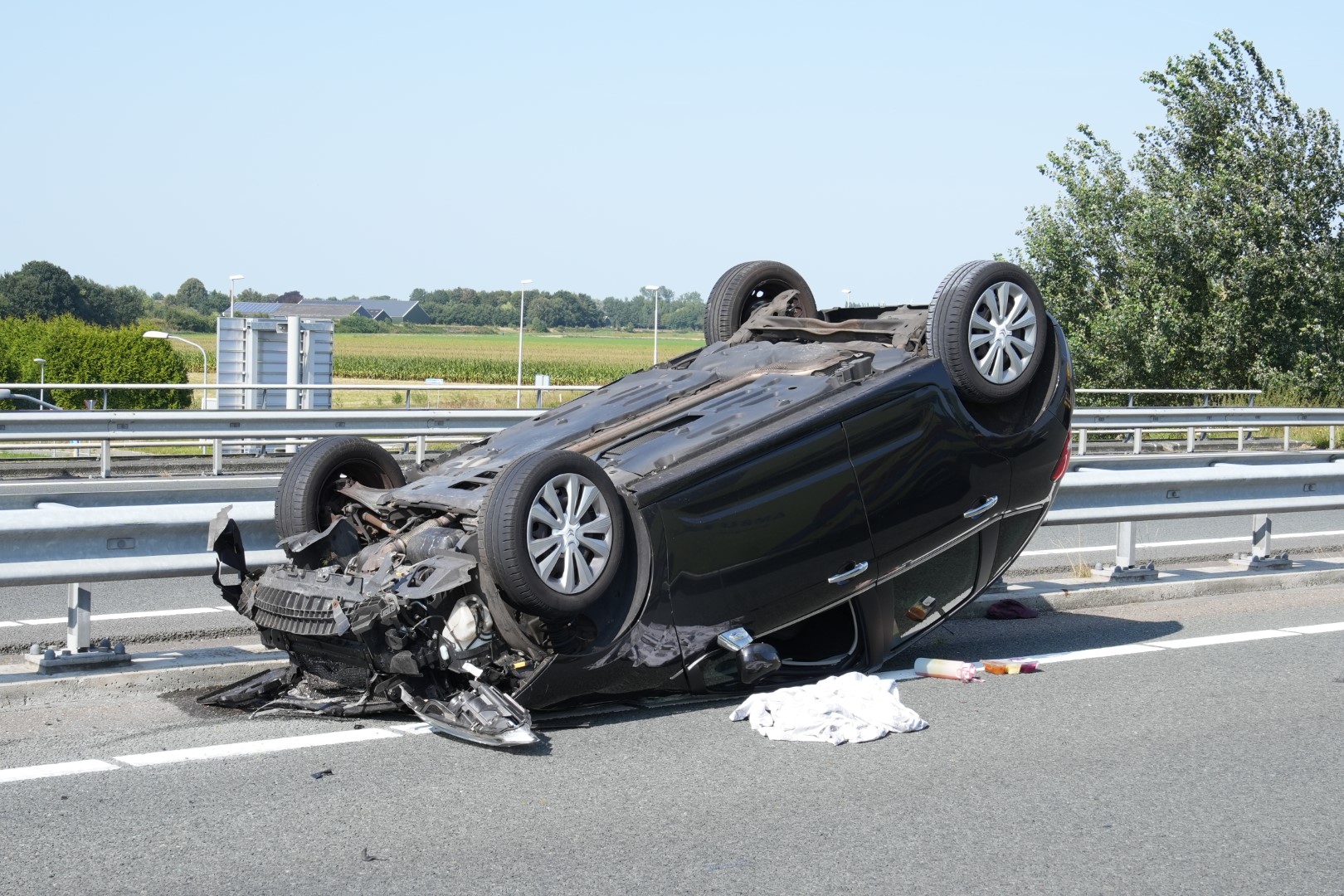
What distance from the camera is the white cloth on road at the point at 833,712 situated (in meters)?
5.86

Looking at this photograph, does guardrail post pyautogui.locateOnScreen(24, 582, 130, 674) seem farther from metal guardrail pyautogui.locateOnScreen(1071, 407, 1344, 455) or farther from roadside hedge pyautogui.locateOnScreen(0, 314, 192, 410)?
roadside hedge pyautogui.locateOnScreen(0, 314, 192, 410)

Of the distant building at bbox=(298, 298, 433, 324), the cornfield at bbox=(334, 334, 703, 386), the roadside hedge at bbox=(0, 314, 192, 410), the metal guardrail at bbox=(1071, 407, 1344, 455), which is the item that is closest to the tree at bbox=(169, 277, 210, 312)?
the distant building at bbox=(298, 298, 433, 324)

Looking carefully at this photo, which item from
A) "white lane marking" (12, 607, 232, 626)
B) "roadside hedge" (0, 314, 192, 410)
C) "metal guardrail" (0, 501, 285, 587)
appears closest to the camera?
"metal guardrail" (0, 501, 285, 587)

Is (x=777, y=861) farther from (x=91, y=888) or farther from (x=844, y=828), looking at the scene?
(x=91, y=888)

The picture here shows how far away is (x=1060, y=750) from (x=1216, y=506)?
4570 millimetres

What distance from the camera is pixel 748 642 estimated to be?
6105 millimetres

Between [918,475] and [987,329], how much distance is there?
85 cm

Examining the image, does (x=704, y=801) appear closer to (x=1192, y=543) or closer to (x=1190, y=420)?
(x=1192, y=543)

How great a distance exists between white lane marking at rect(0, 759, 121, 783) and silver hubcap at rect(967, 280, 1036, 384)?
413 cm

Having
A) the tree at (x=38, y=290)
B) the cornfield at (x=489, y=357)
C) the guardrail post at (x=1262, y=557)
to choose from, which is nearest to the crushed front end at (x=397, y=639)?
the guardrail post at (x=1262, y=557)

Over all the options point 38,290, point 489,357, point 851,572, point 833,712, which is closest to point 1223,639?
point 851,572

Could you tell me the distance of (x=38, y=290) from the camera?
114438 mm

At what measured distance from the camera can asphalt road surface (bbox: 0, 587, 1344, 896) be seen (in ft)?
14.0

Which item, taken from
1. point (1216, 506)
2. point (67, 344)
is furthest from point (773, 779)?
point (67, 344)
